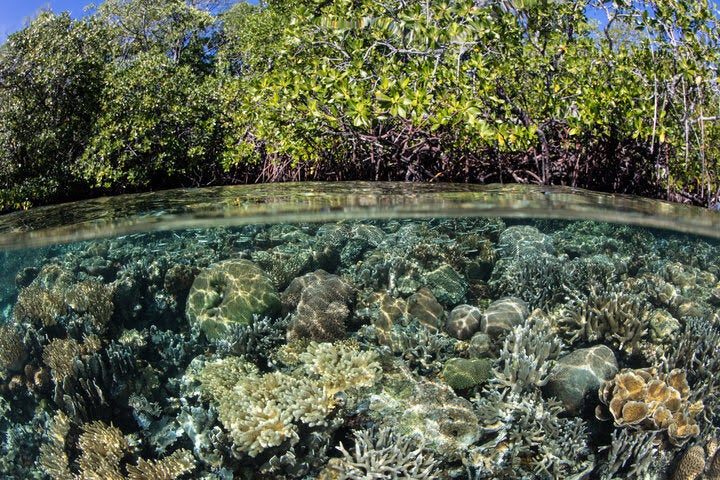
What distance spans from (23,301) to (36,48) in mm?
12108

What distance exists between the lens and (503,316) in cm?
759

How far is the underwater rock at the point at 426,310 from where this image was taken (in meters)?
7.80

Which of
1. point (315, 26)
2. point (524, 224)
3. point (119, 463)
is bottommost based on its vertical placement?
point (119, 463)

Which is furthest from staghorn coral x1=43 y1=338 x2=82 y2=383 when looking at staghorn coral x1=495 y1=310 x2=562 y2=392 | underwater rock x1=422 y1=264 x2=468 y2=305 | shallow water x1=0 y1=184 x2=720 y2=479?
staghorn coral x1=495 y1=310 x2=562 y2=392

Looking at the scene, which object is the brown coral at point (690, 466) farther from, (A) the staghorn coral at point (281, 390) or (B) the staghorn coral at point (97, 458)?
(B) the staghorn coral at point (97, 458)

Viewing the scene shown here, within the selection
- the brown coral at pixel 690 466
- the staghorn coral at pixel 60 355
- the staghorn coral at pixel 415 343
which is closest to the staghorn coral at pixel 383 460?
the staghorn coral at pixel 415 343

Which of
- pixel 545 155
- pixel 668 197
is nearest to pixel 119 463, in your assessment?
pixel 545 155

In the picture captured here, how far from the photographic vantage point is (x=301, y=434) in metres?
6.13

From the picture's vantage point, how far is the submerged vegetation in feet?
29.1

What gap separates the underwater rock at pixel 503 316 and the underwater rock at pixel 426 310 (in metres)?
0.67

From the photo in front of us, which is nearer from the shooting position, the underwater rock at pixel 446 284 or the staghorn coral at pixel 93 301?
the staghorn coral at pixel 93 301

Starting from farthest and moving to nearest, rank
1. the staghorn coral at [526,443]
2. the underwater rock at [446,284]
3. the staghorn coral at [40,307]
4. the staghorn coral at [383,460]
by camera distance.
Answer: the underwater rock at [446,284]
the staghorn coral at [40,307]
the staghorn coral at [526,443]
the staghorn coral at [383,460]

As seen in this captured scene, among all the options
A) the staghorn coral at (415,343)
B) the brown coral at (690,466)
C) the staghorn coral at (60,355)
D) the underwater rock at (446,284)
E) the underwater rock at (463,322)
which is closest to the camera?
the brown coral at (690,466)

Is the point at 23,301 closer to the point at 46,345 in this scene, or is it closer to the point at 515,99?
the point at 46,345
